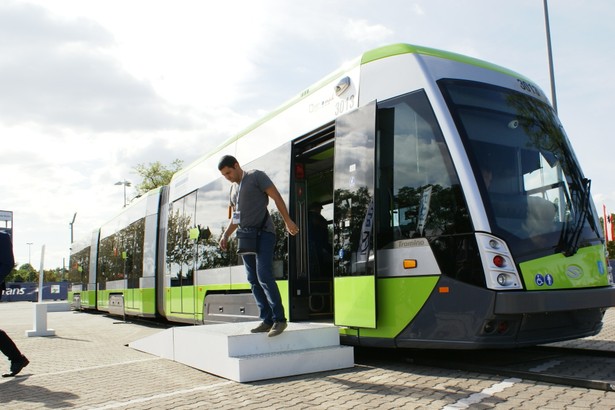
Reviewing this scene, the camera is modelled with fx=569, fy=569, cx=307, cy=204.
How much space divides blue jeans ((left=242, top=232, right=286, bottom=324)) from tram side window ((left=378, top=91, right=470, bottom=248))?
1146mm

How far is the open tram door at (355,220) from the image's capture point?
5750mm

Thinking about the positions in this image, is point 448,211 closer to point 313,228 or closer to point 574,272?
point 574,272

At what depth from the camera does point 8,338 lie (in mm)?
6496

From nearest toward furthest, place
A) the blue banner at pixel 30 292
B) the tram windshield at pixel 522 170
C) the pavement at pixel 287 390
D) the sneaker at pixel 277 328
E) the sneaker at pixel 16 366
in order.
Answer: the pavement at pixel 287 390, the tram windshield at pixel 522 170, the sneaker at pixel 277 328, the sneaker at pixel 16 366, the blue banner at pixel 30 292

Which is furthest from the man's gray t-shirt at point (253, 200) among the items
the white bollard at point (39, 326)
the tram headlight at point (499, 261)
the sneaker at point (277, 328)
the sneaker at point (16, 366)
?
the white bollard at point (39, 326)

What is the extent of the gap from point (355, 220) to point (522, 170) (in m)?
1.73

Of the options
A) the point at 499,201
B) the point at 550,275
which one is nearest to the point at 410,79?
the point at 499,201

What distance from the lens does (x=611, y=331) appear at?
338 inches

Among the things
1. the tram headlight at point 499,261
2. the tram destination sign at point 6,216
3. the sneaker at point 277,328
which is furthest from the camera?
the tram destination sign at point 6,216

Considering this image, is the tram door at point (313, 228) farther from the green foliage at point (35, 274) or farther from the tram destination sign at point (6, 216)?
the green foliage at point (35, 274)

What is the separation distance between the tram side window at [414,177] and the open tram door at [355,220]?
0.13 metres

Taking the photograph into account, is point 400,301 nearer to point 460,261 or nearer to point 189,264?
point 460,261

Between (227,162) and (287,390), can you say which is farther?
(227,162)

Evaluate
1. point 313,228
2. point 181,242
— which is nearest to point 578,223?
point 313,228
